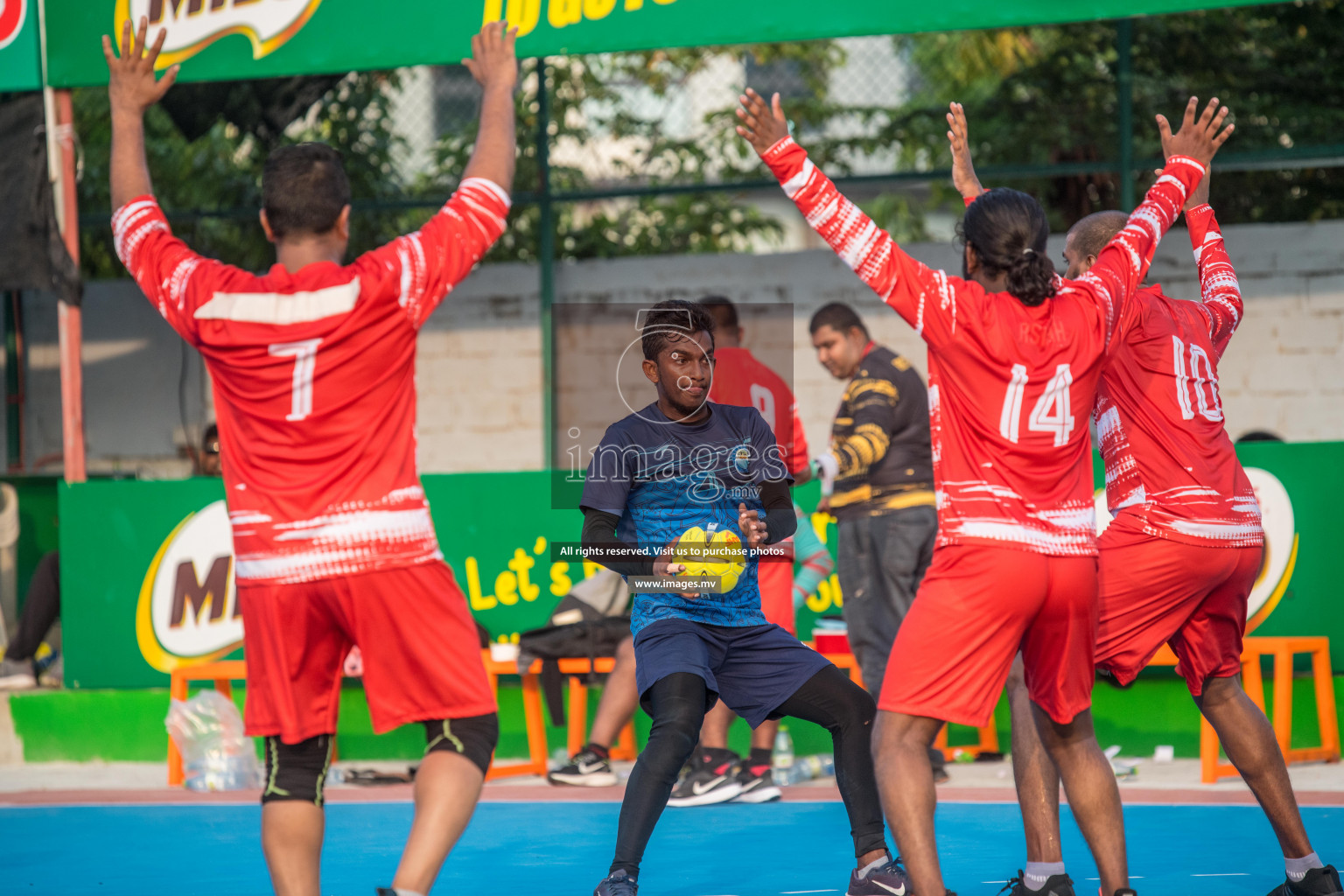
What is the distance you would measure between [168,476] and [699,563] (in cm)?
793

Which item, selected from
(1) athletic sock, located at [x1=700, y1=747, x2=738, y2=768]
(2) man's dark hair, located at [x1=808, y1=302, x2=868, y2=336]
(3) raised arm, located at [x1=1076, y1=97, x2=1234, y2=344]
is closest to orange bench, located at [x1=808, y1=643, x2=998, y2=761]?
(1) athletic sock, located at [x1=700, y1=747, x2=738, y2=768]

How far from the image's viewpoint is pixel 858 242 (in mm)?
3764

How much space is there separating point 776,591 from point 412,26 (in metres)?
3.68

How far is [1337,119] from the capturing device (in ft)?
35.0

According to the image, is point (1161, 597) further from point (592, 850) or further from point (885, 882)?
point (592, 850)

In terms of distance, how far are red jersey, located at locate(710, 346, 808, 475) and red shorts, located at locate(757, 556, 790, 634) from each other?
1.53 feet

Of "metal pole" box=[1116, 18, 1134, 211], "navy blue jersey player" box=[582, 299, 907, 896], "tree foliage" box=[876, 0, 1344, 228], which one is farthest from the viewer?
"tree foliage" box=[876, 0, 1344, 228]

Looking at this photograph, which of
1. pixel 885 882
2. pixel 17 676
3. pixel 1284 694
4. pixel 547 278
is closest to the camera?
pixel 885 882

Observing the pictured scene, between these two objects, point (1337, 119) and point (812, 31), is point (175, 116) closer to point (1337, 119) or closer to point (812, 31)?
point (812, 31)

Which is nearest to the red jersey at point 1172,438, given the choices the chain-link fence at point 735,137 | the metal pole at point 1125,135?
the metal pole at point 1125,135

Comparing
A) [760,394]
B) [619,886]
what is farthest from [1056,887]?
[760,394]

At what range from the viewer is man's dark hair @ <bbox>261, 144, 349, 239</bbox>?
11.4ft

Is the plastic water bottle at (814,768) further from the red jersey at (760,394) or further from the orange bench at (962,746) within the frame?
the red jersey at (760,394)

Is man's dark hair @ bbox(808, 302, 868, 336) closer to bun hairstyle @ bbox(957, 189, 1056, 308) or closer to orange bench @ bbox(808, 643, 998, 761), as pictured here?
orange bench @ bbox(808, 643, 998, 761)
